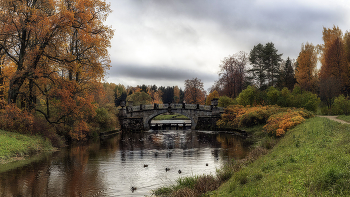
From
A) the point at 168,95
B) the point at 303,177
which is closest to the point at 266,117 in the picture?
the point at 303,177

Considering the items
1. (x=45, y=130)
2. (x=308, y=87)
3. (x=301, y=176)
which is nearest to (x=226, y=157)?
(x=301, y=176)

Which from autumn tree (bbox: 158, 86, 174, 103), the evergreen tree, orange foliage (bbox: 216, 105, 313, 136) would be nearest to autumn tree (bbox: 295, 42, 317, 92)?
the evergreen tree

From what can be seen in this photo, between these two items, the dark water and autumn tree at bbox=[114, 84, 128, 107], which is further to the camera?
autumn tree at bbox=[114, 84, 128, 107]

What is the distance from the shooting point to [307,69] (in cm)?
5712

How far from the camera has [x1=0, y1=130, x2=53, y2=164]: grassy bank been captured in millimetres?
15852

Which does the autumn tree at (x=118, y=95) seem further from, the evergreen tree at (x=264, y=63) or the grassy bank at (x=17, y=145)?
the grassy bank at (x=17, y=145)

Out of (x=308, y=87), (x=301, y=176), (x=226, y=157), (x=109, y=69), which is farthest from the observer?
(x=308, y=87)

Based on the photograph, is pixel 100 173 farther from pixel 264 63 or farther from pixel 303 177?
pixel 264 63

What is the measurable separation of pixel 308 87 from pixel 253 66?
13.6 meters

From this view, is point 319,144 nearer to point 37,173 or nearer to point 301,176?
point 301,176

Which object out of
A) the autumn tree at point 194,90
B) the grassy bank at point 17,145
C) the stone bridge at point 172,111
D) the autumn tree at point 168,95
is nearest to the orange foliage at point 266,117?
the stone bridge at point 172,111

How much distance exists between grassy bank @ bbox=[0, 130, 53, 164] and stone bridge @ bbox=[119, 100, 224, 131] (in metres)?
22.5

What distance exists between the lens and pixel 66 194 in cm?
1036

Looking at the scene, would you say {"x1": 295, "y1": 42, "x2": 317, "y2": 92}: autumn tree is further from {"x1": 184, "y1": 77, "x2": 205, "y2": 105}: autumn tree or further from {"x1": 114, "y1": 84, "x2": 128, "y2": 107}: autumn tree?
{"x1": 114, "y1": 84, "x2": 128, "y2": 107}: autumn tree
